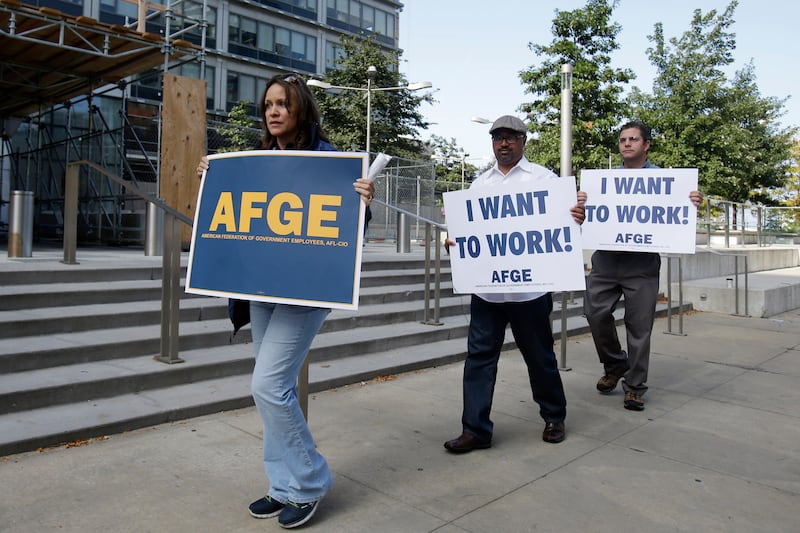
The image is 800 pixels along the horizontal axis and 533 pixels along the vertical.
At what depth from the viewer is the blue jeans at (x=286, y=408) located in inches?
111

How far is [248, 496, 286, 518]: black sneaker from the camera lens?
2.96 m

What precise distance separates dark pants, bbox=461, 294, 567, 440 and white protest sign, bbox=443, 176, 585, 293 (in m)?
0.17

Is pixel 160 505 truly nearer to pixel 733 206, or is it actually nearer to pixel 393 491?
pixel 393 491

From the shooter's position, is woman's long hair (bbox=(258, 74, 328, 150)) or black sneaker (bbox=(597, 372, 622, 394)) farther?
black sneaker (bbox=(597, 372, 622, 394))

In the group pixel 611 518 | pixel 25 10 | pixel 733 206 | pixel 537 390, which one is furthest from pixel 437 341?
pixel 733 206

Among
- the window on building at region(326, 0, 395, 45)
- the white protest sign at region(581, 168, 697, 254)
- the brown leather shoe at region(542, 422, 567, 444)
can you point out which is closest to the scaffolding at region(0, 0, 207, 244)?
the white protest sign at region(581, 168, 697, 254)

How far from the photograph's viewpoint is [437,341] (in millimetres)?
7074

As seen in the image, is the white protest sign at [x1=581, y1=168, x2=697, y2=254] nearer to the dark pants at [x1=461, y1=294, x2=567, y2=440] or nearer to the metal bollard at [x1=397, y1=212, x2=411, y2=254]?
the dark pants at [x1=461, y1=294, x2=567, y2=440]

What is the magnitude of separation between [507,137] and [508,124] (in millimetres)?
81

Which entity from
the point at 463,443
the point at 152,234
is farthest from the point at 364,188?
the point at 152,234

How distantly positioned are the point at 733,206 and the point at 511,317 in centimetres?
1887

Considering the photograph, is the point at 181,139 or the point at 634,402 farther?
the point at 181,139

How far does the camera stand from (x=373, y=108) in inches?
1313

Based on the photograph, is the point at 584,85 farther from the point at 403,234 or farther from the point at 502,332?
the point at 502,332
